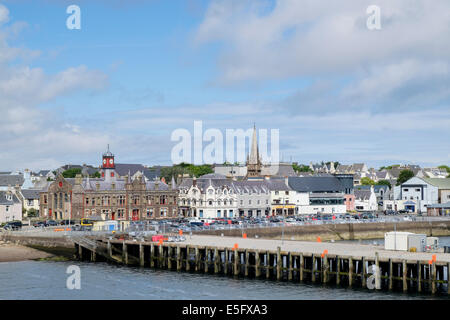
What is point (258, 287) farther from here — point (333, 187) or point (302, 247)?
point (333, 187)

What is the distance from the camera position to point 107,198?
121375mm

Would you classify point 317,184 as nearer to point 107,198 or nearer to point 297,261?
point 107,198

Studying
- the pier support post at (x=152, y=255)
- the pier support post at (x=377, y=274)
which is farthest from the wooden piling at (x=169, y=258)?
the pier support post at (x=377, y=274)

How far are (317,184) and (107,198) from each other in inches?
1915

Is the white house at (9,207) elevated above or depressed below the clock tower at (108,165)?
below

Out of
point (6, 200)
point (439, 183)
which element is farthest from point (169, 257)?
point (439, 183)

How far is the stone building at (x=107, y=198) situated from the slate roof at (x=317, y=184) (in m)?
29.0

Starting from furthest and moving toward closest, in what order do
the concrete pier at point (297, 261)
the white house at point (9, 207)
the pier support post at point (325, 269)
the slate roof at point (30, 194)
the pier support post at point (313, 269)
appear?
the slate roof at point (30, 194) → the white house at point (9, 207) → the pier support post at point (313, 269) → the pier support post at point (325, 269) → the concrete pier at point (297, 261)

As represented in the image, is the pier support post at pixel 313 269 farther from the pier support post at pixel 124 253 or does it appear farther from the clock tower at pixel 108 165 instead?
the clock tower at pixel 108 165

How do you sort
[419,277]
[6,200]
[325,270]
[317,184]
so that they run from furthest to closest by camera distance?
1. [317,184]
2. [6,200]
3. [325,270]
4. [419,277]

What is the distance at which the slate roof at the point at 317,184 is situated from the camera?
146m
